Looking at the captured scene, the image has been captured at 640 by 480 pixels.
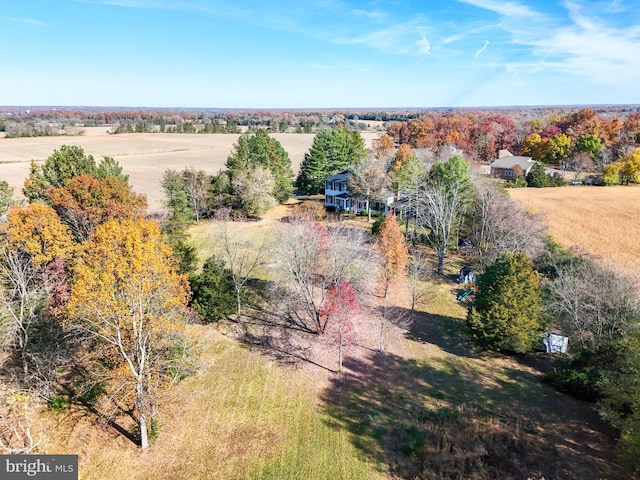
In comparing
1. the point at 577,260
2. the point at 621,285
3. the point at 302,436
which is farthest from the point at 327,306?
the point at 577,260

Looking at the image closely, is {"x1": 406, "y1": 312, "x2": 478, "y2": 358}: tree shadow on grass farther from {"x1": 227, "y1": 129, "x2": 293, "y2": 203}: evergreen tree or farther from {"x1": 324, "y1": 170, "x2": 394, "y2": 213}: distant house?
{"x1": 227, "y1": 129, "x2": 293, "y2": 203}: evergreen tree

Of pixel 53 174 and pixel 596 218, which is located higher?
pixel 53 174

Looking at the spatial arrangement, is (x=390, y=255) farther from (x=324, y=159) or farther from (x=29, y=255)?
(x=324, y=159)

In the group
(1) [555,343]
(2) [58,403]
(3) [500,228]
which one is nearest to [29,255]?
(2) [58,403]

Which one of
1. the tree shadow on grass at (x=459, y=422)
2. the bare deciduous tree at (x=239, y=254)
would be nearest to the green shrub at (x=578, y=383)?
the tree shadow on grass at (x=459, y=422)

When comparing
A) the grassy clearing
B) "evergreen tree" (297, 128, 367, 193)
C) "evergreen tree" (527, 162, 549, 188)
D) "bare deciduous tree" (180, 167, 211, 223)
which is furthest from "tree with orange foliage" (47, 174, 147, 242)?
"evergreen tree" (527, 162, 549, 188)
